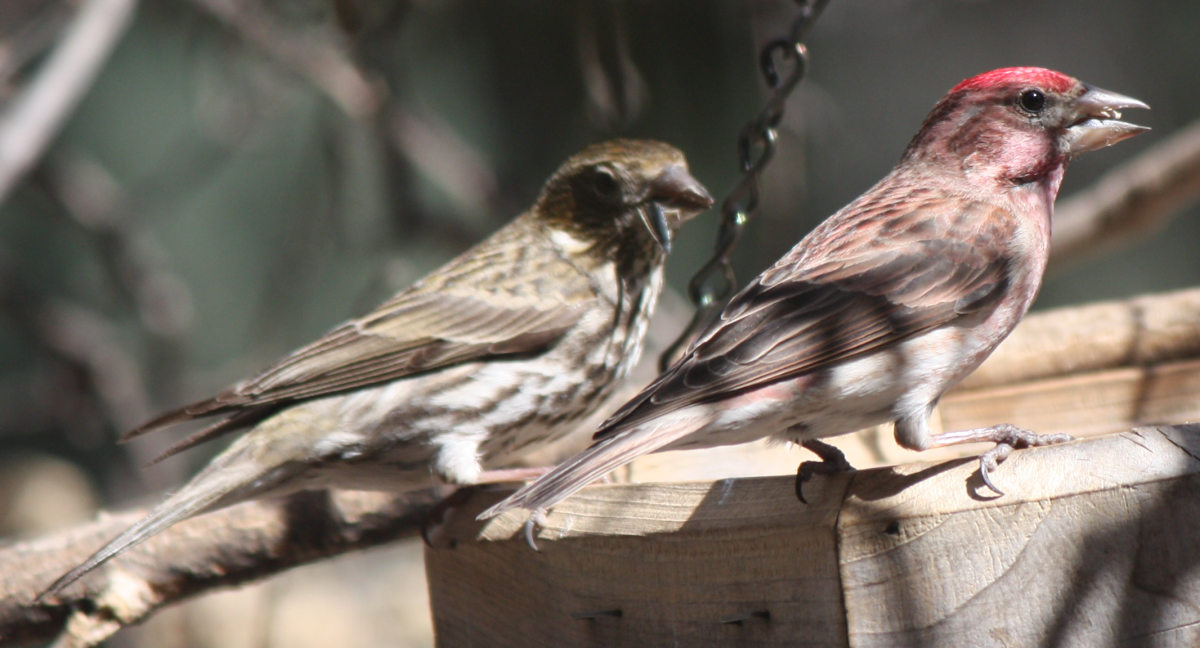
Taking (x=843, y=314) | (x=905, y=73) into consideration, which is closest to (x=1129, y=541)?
(x=843, y=314)

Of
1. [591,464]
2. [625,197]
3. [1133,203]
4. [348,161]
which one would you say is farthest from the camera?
[348,161]

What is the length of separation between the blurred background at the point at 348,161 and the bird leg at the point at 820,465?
2.36 m

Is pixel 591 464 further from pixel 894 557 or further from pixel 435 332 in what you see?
pixel 435 332

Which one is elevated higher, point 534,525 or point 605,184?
point 605,184

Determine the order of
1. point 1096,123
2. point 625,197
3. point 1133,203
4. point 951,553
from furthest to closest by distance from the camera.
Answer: point 1133,203 < point 625,197 < point 1096,123 < point 951,553

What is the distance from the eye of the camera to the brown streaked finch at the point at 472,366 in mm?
3520

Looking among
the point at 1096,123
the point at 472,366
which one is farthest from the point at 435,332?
the point at 1096,123

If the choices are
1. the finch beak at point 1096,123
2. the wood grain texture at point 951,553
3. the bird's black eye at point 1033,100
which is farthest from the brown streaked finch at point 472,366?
the wood grain texture at point 951,553

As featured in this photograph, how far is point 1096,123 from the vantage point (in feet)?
10.3

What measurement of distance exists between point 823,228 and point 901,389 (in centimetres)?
61

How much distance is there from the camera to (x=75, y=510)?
6852 millimetres

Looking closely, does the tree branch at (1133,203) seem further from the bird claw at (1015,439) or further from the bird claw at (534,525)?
the bird claw at (534,525)

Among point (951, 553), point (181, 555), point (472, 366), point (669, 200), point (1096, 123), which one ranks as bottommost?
point (951, 553)

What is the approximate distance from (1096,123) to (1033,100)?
169 millimetres
